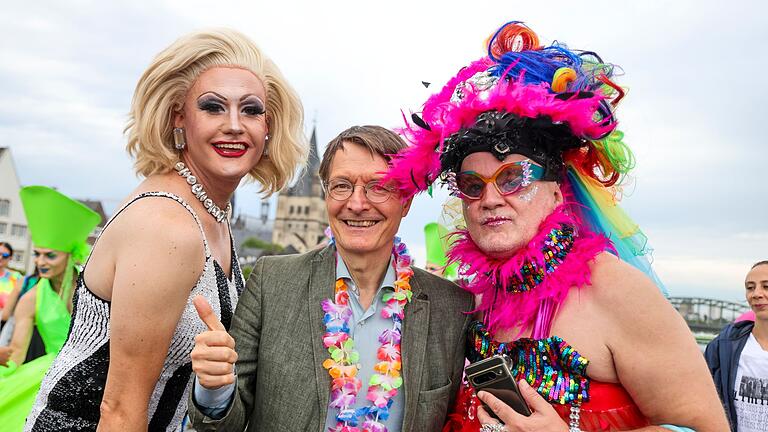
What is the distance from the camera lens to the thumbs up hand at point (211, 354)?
2.10 m

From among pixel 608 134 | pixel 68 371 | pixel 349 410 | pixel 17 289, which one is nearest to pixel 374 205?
pixel 349 410

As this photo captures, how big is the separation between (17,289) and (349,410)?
5.54 m

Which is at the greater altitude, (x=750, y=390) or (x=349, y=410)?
(x=750, y=390)

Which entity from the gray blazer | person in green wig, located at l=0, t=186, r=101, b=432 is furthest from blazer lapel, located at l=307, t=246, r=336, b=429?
person in green wig, located at l=0, t=186, r=101, b=432

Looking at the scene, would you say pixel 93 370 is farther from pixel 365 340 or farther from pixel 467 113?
pixel 467 113

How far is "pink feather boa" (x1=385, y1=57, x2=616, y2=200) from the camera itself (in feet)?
7.97

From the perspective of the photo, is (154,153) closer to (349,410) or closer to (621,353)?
(349,410)

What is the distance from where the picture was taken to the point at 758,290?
583 cm

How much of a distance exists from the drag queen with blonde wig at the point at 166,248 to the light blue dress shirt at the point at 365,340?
0.26 m

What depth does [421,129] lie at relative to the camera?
2.80 meters

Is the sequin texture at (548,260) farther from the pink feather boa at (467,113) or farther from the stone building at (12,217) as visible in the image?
the stone building at (12,217)

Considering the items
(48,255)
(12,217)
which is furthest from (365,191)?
(12,217)

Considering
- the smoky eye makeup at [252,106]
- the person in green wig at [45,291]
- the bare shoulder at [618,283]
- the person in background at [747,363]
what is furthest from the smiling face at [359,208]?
the person in background at [747,363]

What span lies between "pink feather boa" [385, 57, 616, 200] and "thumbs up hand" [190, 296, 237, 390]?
96cm
